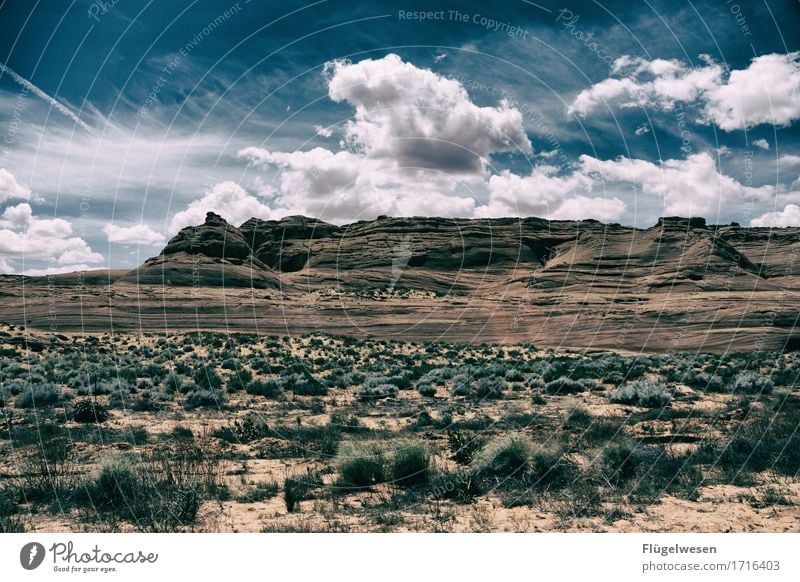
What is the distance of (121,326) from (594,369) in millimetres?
47484

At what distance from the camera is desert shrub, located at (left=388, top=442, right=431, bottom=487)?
9055 mm

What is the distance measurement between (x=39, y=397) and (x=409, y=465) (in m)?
14.2

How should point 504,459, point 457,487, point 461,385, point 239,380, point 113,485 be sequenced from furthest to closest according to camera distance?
point 239,380
point 461,385
point 504,459
point 457,487
point 113,485

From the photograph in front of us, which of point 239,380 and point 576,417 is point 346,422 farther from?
point 239,380

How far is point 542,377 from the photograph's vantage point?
23406 millimetres

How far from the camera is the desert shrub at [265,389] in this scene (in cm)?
1932

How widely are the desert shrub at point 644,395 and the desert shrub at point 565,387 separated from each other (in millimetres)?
2175

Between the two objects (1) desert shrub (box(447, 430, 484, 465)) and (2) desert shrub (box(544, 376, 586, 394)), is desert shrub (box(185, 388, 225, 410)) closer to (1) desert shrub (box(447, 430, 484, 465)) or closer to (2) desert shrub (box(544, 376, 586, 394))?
(1) desert shrub (box(447, 430, 484, 465))

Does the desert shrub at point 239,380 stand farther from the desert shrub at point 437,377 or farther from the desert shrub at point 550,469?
the desert shrub at point 550,469

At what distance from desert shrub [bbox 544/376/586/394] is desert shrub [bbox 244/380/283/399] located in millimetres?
10889

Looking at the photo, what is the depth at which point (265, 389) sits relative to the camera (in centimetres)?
1955

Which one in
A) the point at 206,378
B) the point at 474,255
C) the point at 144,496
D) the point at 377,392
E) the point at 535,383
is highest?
the point at 474,255
